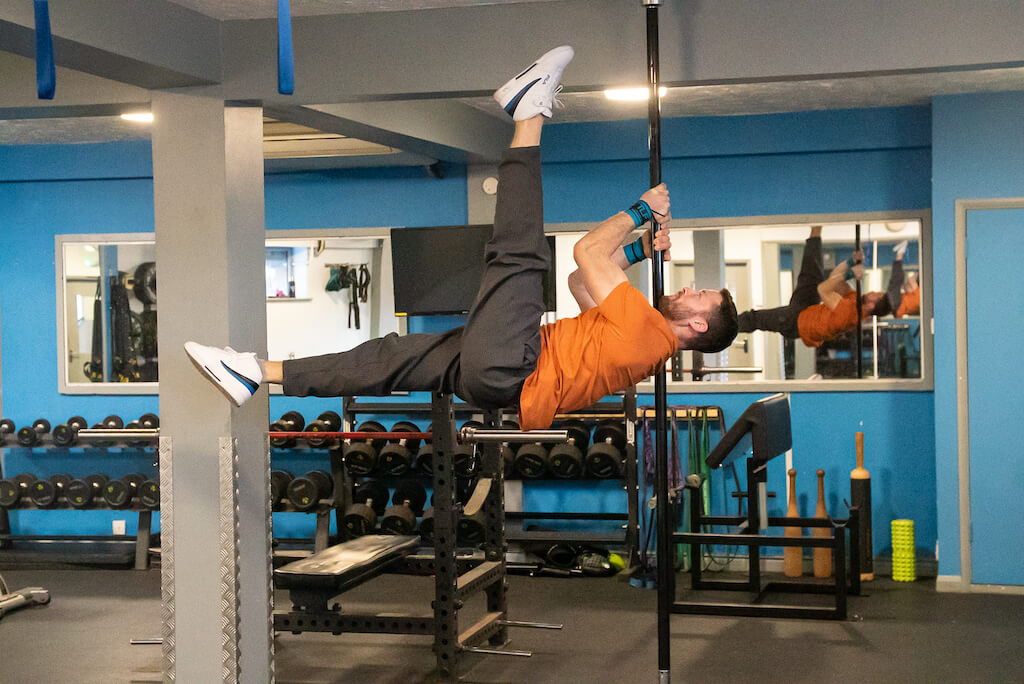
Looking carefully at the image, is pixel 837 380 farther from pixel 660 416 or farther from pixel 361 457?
pixel 660 416

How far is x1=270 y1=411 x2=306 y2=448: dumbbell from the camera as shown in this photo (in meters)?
6.72

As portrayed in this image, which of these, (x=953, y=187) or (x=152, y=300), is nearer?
(x=953, y=187)

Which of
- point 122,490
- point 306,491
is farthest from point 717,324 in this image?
point 122,490

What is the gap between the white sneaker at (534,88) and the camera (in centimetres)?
291

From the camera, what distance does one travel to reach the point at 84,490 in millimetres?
6844

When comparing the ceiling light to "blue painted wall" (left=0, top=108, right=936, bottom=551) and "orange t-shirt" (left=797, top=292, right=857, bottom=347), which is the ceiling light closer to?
"blue painted wall" (left=0, top=108, right=936, bottom=551)

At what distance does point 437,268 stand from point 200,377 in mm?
2260

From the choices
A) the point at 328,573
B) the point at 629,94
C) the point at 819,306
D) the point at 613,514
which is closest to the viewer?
the point at 328,573

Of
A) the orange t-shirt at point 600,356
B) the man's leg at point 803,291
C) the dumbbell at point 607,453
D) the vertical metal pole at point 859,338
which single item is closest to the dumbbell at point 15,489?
the dumbbell at point 607,453

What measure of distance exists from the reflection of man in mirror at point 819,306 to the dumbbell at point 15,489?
16.0ft

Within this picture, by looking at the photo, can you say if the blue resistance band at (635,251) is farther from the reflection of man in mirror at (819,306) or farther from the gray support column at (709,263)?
the gray support column at (709,263)

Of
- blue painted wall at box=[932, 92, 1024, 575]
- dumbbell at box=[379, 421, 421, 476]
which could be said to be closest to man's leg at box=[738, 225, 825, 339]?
blue painted wall at box=[932, 92, 1024, 575]

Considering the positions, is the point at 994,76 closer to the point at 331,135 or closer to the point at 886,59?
the point at 886,59

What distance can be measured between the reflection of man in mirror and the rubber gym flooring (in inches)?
64.2
